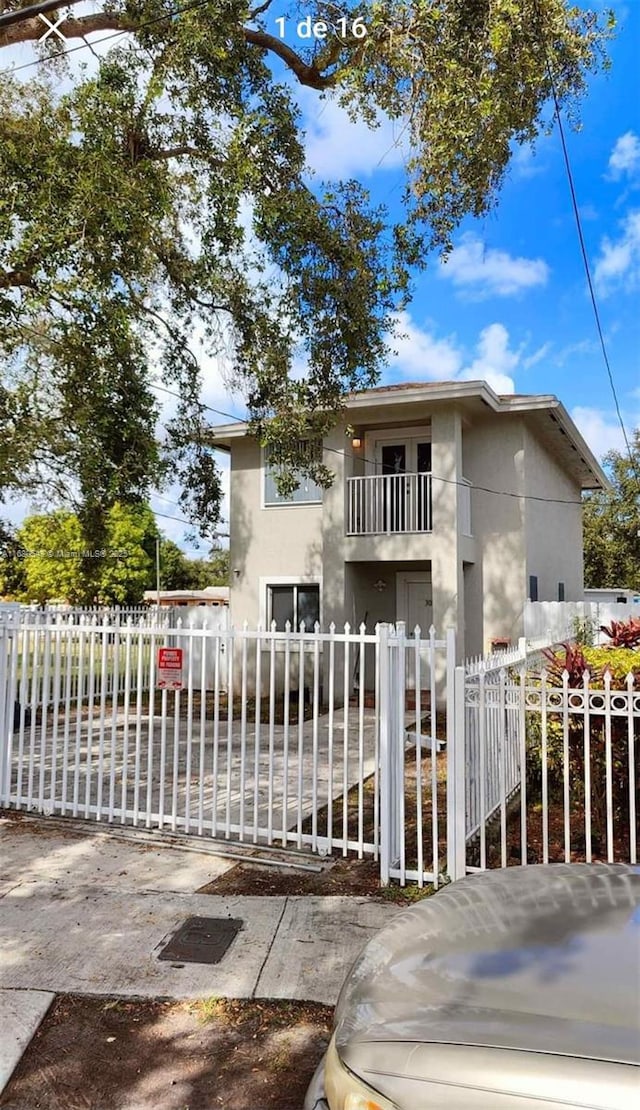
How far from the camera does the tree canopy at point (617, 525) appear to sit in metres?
31.4

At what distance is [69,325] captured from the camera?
952 centimetres

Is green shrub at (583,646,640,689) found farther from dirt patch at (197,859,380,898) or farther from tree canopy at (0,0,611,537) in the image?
tree canopy at (0,0,611,537)

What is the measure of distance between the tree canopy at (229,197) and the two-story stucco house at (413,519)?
135 inches

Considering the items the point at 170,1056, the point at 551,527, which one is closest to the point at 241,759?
the point at 170,1056

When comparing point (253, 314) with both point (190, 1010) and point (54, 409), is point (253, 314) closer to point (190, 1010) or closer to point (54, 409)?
point (54, 409)

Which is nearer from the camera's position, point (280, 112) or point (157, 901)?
point (157, 901)

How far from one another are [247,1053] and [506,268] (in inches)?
507

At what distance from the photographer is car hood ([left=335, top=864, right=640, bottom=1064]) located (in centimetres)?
185

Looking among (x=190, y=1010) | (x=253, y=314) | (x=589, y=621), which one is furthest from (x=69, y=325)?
(x=589, y=621)

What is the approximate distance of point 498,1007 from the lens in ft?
6.48

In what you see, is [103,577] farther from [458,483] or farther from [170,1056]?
[170,1056]

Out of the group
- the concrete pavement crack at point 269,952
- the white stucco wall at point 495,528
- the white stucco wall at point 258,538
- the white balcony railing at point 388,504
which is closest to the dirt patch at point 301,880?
the concrete pavement crack at point 269,952

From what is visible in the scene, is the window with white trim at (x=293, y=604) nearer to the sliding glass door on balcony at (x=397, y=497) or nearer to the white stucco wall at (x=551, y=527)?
the sliding glass door on balcony at (x=397, y=497)

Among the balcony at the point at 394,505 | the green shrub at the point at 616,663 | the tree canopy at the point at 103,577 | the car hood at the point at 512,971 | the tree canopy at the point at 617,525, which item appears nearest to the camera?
the car hood at the point at 512,971
